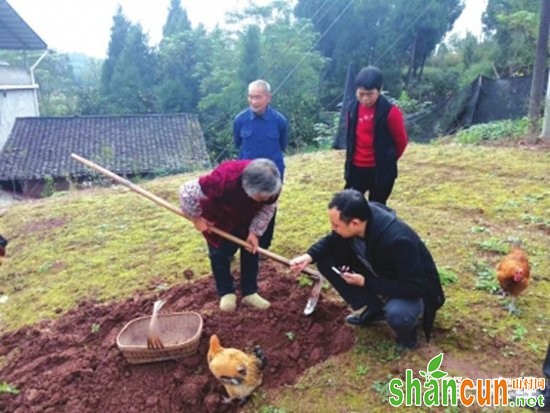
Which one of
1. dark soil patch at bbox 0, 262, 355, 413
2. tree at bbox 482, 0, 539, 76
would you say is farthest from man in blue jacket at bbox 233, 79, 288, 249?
tree at bbox 482, 0, 539, 76

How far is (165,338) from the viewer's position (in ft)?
10.4

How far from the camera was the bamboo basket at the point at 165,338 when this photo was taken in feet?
9.43

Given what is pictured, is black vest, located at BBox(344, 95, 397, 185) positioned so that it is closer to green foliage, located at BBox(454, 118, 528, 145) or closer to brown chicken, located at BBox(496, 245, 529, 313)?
brown chicken, located at BBox(496, 245, 529, 313)

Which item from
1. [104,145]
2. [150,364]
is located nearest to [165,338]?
[150,364]

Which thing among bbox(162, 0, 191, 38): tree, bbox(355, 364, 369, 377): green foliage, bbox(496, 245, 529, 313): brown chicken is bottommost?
bbox(355, 364, 369, 377): green foliage

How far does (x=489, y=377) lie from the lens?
2.73 m

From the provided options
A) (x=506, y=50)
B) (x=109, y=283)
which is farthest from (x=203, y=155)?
(x=109, y=283)

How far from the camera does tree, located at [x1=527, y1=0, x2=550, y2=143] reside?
938 centimetres

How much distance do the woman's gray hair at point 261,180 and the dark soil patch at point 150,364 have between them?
1.00m

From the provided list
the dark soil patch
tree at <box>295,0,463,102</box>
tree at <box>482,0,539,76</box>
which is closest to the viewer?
the dark soil patch

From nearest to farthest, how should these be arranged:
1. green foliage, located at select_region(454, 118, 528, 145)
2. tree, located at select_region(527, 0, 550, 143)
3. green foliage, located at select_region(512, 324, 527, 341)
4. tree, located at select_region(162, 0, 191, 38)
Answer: green foliage, located at select_region(512, 324, 527, 341), tree, located at select_region(527, 0, 550, 143), green foliage, located at select_region(454, 118, 528, 145), tree, located at select_region(162, 0, 191, 38)

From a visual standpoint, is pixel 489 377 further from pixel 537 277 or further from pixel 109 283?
pixel 109 283

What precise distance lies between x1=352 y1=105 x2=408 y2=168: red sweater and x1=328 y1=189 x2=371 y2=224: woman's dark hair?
1.38 m

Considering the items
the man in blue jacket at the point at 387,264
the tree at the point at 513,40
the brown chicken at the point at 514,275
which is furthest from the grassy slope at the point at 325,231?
the tree at the point at 513,40
